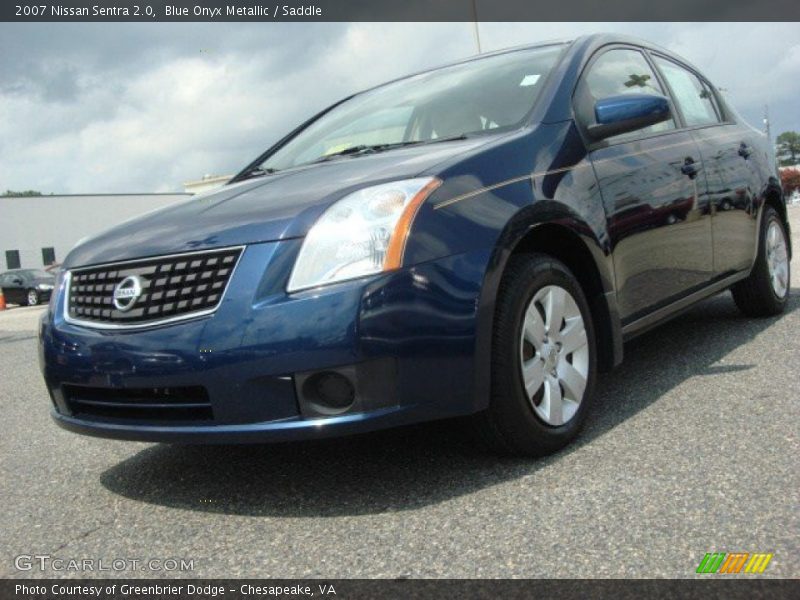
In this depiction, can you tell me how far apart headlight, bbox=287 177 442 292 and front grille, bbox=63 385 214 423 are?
49 cm

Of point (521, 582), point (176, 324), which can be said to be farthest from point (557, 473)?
point (176, 324)

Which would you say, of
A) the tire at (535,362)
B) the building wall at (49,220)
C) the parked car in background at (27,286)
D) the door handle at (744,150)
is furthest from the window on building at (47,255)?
the tire at (535,362)

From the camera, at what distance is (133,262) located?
271 centimetres

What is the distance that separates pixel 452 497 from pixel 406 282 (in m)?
0.71

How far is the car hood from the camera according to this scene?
8.44 ft

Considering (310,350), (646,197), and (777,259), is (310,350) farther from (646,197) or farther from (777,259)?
(777,259)

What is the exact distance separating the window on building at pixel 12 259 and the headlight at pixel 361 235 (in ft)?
166

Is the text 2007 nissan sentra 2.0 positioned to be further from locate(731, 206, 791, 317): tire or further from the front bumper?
locate(731, 206, 791, 317): tire

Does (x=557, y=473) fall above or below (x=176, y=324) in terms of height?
below

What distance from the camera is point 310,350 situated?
2.39 m

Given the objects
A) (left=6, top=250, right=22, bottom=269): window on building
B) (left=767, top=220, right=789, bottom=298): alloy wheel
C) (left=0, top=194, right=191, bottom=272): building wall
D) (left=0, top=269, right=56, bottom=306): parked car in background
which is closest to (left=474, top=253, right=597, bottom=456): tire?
(left=767, top=220, right=789, bottom=298): alloy wheel

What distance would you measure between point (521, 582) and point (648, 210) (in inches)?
81.1

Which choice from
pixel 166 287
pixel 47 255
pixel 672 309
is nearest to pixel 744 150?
pixel 672 309

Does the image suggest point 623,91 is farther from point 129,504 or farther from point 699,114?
point 129,504
